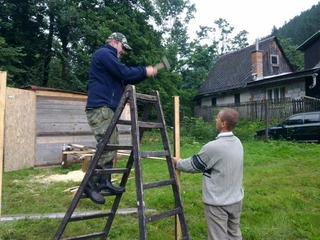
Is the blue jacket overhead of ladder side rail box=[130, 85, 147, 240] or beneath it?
overhead

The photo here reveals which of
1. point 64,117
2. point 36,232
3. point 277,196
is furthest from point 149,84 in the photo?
point 36,232

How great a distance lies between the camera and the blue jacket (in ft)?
10.8

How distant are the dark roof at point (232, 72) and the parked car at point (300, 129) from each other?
1010cm

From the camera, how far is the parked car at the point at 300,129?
13.2m

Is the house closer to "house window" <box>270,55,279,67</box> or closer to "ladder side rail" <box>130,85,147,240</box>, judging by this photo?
"house window" <box>270,55,279,67</box>

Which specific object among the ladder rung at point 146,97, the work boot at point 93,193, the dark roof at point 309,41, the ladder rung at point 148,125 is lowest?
the work boot at point 93,193

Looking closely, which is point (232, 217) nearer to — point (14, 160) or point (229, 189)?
point (229, 189)

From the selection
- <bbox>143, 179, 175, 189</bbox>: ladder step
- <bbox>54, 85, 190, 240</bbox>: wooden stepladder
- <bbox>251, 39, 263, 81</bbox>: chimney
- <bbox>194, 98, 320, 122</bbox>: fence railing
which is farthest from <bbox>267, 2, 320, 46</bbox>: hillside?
<bbox>143, 179, 175, 189</bbox>: ladder step

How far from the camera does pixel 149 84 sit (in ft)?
69.1

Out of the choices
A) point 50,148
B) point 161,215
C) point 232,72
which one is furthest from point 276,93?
point 161,215

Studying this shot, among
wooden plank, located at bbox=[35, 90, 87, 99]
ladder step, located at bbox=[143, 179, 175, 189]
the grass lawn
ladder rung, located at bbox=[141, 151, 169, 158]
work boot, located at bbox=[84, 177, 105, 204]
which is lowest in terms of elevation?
the grass lawn

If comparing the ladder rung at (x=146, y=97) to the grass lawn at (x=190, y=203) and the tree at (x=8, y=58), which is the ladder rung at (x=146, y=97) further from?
the tree at (x=8, y=58)

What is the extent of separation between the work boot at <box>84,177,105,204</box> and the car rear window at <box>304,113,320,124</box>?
12.4 meters

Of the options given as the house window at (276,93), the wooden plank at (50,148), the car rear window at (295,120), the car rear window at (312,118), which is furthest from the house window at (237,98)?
the wooden plank at (50,148)
